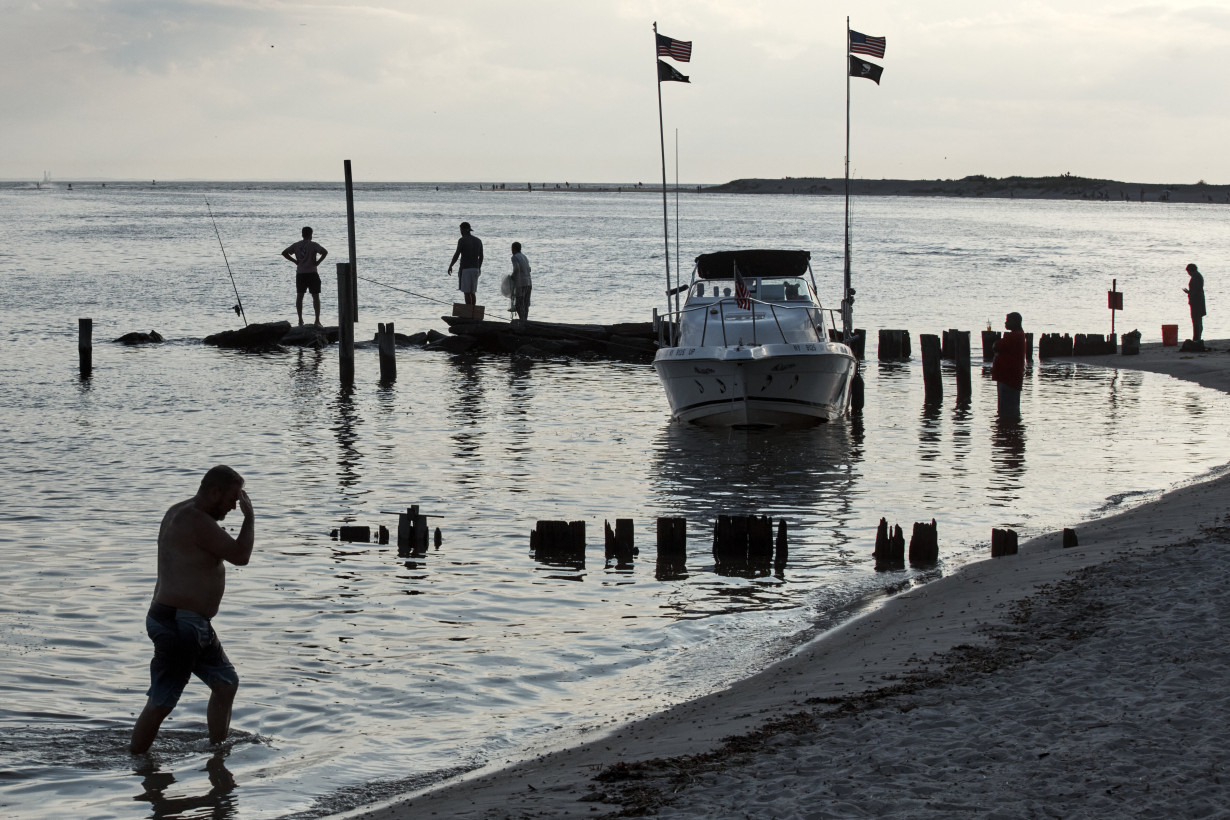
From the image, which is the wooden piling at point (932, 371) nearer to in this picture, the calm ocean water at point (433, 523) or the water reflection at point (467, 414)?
the calm ocean water at point (433, 523)

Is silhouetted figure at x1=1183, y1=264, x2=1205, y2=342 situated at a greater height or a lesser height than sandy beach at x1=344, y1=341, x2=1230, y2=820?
greater

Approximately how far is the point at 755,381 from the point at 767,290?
2.58 metres

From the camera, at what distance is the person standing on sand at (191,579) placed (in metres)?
6.97

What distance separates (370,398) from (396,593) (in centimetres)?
1340

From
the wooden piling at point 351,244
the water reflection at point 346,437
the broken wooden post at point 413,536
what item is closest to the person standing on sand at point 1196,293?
the wooden piling at point 351,244

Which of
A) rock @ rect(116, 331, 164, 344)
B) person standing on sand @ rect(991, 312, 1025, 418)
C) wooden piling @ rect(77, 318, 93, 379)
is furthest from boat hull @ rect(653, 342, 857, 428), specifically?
rock @ rect(116, 331, 164, 344)

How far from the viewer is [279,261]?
231 ft

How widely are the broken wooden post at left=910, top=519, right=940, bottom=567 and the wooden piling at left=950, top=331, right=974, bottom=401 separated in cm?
1191

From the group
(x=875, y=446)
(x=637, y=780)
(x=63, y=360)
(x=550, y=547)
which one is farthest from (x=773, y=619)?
(x=63, y=360)

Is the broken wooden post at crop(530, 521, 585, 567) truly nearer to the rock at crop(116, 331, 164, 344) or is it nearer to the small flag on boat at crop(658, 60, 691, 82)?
the small flag on boat at crop(658, 60, 691, 82)

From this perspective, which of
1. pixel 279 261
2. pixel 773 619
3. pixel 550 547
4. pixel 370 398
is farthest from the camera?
pixel 279 261

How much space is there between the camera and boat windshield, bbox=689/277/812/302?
21.2 meters

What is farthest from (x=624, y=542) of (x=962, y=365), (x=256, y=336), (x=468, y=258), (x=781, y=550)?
(x=256, y=336)

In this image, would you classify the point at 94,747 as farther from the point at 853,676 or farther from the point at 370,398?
the point at 370,398
